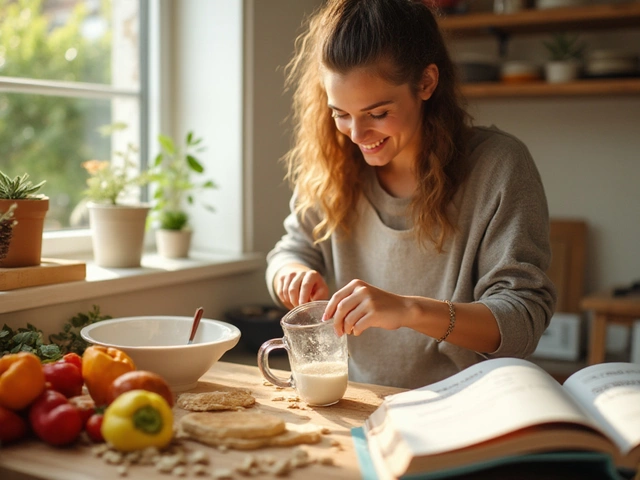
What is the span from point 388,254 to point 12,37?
145 centimetres

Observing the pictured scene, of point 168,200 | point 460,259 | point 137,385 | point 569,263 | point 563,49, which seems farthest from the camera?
point 569,263

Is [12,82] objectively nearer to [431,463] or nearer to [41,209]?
[41,209]

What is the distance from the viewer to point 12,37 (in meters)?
2.18

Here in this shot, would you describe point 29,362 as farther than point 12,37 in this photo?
No

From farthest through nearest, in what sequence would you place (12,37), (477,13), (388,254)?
(477,13) → (12,37) → (388,254)

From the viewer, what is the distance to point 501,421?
2.82 feet

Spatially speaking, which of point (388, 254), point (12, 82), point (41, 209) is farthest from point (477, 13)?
point (41, 209)

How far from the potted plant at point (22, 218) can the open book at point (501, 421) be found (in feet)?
2.60

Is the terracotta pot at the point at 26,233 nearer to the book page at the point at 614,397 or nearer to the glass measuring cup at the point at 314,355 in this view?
the glass measuring cup at the point at 314,355

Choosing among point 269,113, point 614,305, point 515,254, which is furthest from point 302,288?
point 614,305

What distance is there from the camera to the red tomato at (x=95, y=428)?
952mm

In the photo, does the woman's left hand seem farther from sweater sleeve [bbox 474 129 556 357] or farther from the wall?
the wall

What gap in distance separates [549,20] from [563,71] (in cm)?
20

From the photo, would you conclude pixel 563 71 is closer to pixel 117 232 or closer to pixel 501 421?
pixel 117 232
